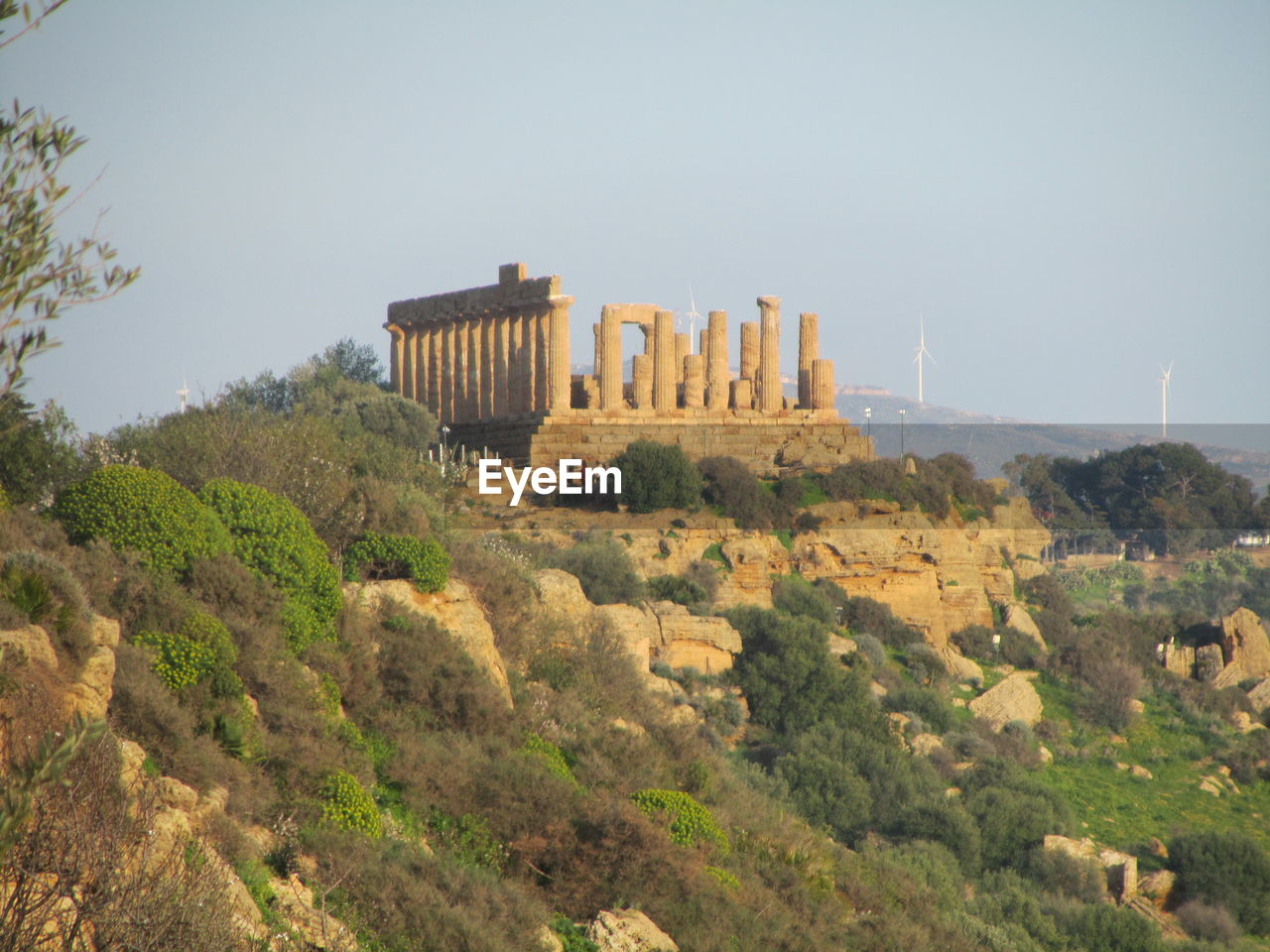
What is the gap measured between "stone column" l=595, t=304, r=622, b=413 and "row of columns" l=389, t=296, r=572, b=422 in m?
1.37

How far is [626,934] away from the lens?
1505cm

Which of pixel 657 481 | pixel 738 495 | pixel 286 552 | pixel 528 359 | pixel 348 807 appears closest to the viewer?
pixel 348 807

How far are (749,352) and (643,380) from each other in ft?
13.1

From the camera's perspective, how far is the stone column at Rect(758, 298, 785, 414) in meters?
45.9

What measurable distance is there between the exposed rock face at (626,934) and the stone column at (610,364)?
28.5m

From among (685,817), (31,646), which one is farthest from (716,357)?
(31,646)

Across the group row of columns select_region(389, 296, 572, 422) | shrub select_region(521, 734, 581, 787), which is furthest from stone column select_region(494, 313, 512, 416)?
shrub select_region(521, 734, 581, 787)

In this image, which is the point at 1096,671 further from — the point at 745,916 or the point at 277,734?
the point at 277,734

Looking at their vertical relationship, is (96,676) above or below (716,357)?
below

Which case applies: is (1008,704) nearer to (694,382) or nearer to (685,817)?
(694,382)

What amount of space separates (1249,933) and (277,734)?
2143 centimetres

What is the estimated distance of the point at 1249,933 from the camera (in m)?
30.0

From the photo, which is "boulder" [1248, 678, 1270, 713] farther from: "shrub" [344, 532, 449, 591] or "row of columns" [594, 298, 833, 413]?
"shrub" [344, 532, 449, 591]

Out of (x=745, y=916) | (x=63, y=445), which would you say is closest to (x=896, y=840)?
(x=745, y=916)
